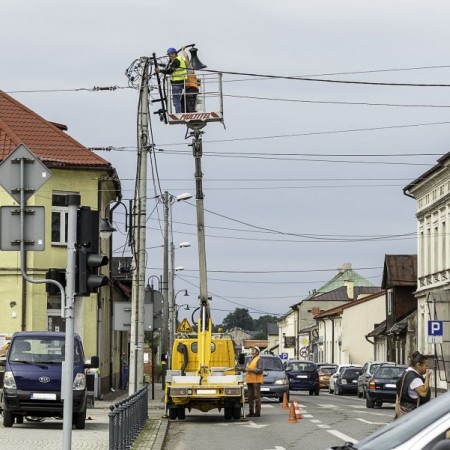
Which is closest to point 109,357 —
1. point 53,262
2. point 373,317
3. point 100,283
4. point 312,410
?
point 53,262

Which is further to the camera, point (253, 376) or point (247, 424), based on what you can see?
point (253, 376)

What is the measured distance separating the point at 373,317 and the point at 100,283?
327 feet

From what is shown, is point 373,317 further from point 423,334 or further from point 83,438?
point 83,438

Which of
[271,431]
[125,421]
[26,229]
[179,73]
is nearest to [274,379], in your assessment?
[179,73]

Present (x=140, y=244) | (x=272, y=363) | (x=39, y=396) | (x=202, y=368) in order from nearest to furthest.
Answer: (x=39, y=396) < (x=202, y=368) < (x=140, y=244) < (x=272, y=363)

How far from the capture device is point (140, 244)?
30.7 metres

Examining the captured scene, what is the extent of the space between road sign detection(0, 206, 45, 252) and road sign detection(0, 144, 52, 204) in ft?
0.84

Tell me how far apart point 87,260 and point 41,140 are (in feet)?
103

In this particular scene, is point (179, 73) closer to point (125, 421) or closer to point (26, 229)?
point (125, 421)

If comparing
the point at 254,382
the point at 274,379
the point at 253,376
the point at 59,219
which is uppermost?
the point at 59,219

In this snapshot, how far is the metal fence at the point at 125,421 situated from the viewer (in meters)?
16.6

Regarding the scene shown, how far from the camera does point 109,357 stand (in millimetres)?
51031

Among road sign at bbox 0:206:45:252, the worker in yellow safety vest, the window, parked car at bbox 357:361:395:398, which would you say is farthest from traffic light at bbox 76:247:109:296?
parked car at bbox 357:361:395:398

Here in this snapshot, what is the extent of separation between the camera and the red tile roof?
43.5 metres
